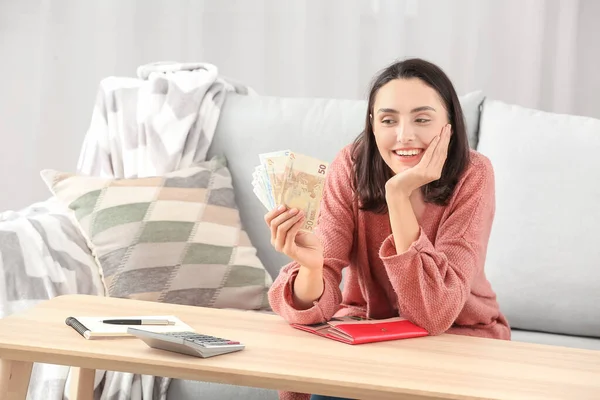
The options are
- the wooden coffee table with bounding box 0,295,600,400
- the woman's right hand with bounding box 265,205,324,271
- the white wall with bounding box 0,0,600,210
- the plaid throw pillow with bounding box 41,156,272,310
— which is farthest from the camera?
the white wall with bounding box 0,0,600,210

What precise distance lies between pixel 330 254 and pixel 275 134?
35.8 inches

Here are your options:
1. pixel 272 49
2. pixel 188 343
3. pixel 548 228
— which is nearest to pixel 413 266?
pixel 188 343

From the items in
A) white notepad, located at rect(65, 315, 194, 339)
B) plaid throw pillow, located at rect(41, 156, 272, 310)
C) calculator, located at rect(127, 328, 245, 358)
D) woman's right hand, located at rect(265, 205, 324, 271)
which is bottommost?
plaid throw pillow, located at rect(41, 156, 272, 310)

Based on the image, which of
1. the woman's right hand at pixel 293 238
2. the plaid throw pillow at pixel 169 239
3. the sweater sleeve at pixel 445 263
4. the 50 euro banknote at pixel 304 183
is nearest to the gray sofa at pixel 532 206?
the plaid throw pillow at pixel 169 239

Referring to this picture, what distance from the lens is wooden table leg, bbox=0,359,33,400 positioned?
1322 mm

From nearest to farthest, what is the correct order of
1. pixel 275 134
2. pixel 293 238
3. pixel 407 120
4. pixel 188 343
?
pixel 188 343, pixel 293 238, pixel 407 120, pixel 275 134

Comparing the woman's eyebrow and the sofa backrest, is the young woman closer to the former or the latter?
the woman's eyebrow

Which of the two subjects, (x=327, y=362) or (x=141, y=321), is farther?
(x=141, y=321)

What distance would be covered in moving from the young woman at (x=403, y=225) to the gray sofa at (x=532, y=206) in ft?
1.59

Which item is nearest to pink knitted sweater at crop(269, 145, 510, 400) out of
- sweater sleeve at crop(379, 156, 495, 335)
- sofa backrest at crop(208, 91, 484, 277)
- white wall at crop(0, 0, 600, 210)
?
sweater sleeve at crop(379, 156, 495, 335)

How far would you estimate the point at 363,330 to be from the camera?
1.45 meters

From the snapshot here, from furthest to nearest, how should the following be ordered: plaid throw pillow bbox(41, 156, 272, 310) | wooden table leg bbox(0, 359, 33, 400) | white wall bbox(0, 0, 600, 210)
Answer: white wall bbox(0, 0, 600, 210)
plaid throw pillow bbox(41, 156, 272, 310)
wooden table leg bbox(0, 359, 33, 400)

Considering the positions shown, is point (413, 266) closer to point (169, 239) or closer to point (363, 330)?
point (363, 330)

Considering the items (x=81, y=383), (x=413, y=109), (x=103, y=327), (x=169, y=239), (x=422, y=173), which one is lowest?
(x=81, y=383)
